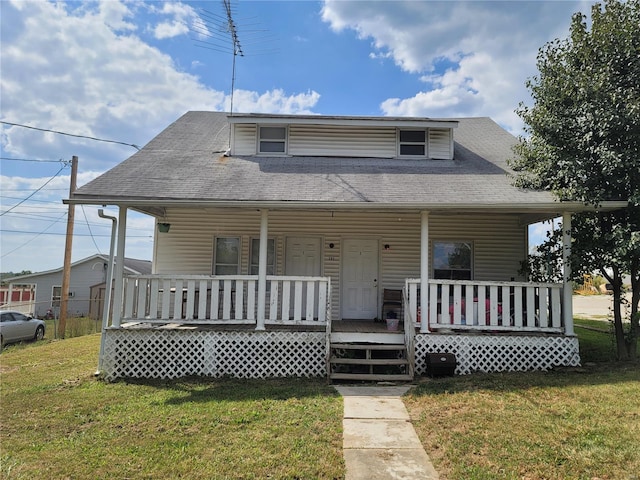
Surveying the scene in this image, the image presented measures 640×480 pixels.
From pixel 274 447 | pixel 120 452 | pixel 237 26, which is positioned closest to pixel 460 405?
pixel 274 447

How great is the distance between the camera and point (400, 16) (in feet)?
29.5

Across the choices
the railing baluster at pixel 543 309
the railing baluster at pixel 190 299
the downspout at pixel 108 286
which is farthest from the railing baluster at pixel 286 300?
the railing baluster at pixel 543 309

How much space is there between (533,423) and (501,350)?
2861 millimetres

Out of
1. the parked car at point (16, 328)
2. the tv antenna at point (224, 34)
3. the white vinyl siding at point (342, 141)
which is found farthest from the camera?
the parked car at point (16, 328)

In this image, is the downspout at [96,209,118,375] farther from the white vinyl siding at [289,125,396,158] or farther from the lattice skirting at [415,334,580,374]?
the lattice skirting at [415,334,580,374]

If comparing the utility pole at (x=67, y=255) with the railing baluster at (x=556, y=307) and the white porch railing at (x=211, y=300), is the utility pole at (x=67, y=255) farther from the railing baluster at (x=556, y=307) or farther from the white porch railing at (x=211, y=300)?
the railing baluster at (x=556, y=307)

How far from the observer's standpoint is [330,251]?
10117mm

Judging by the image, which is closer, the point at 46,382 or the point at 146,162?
the point at 46,382

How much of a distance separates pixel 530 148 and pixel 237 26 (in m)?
8.90

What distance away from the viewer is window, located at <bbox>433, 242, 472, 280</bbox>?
1010cm

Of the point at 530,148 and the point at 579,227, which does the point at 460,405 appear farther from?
the point at 530,148

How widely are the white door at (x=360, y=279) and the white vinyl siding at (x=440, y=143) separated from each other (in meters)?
2.84

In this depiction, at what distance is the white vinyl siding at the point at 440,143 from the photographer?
1036 cm

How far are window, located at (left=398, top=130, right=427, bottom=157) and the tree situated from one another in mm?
2971
